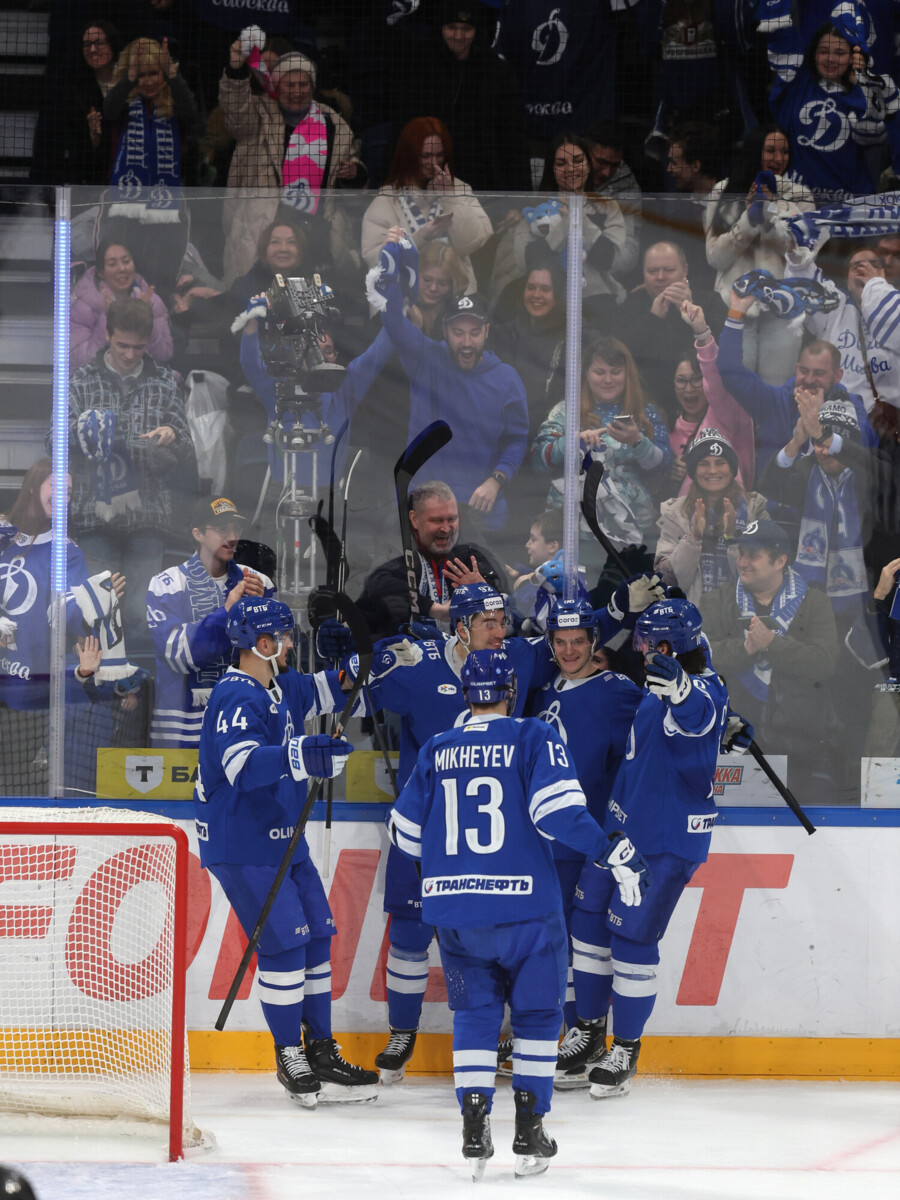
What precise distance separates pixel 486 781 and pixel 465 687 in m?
0.26

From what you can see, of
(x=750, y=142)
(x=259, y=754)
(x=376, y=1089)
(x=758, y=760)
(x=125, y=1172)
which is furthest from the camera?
(x=750, y=142)

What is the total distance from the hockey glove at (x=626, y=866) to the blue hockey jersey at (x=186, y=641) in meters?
1.82

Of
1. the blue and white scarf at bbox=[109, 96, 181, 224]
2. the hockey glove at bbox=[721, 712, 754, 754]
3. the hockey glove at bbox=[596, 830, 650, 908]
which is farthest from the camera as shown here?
the blue and white scarf at bbox=[109, 96, 181, 224]

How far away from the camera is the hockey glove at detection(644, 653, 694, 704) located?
423 cm

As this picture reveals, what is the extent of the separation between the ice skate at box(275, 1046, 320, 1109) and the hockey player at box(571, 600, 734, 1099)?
0.83m

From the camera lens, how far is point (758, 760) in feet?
15.4

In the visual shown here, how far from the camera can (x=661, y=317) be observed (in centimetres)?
491

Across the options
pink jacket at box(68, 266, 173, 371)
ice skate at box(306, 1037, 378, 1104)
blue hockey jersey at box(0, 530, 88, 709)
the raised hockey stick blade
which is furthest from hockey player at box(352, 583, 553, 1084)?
pink jacket at box(68, 266, 173, 371)

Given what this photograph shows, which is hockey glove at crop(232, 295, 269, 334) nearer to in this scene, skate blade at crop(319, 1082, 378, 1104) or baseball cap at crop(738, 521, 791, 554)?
baseball cap at crop(738, 521, 791, 554)

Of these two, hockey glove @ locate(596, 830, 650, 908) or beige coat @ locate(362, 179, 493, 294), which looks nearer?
hockey glove @ locate(596, 830, 650, 908)

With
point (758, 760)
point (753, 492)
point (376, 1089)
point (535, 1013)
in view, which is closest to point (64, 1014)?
point (376, 1089)

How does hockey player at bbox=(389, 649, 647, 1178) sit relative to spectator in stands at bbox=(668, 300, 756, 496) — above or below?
below

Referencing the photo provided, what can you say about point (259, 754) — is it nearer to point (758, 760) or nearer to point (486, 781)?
point (486, 781)

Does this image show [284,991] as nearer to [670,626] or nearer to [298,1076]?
[298,1076]
